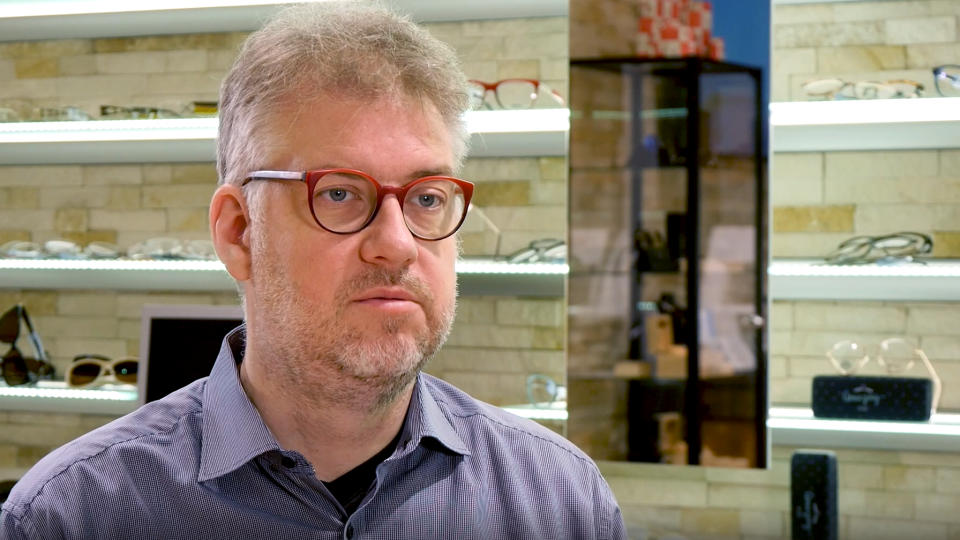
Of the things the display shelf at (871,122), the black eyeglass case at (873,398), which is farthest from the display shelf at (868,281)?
the display shelf at (871,122)

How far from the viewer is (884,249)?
105 inches

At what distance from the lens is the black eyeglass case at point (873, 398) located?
241cm

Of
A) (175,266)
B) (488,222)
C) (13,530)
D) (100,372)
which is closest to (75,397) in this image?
(100,372)

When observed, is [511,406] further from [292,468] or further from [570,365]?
[292,468]

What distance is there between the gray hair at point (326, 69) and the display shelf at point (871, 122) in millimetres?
1549

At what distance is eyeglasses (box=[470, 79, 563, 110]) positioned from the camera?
276 cm

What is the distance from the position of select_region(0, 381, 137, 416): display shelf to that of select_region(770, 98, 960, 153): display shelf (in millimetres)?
2178

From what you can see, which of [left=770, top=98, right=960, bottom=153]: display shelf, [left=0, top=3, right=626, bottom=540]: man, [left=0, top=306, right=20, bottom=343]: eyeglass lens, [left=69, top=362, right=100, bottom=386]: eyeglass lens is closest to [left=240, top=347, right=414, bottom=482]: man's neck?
[left=0, top=3, right=626, bottom=540]: man

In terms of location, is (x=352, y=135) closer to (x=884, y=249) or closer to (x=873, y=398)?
(x=873, y=398)

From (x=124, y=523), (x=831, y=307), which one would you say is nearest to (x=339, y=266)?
(x=124, y=523)

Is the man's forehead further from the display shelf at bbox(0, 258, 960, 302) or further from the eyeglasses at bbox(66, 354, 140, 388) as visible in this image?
the eyeglasses at bbox(66, 354, 140, 388)

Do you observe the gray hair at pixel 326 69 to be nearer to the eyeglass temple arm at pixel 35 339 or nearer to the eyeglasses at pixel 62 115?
the eyeglasses at pixel 62 115

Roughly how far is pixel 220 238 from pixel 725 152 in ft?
5.28

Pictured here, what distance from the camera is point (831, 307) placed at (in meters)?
2.92
